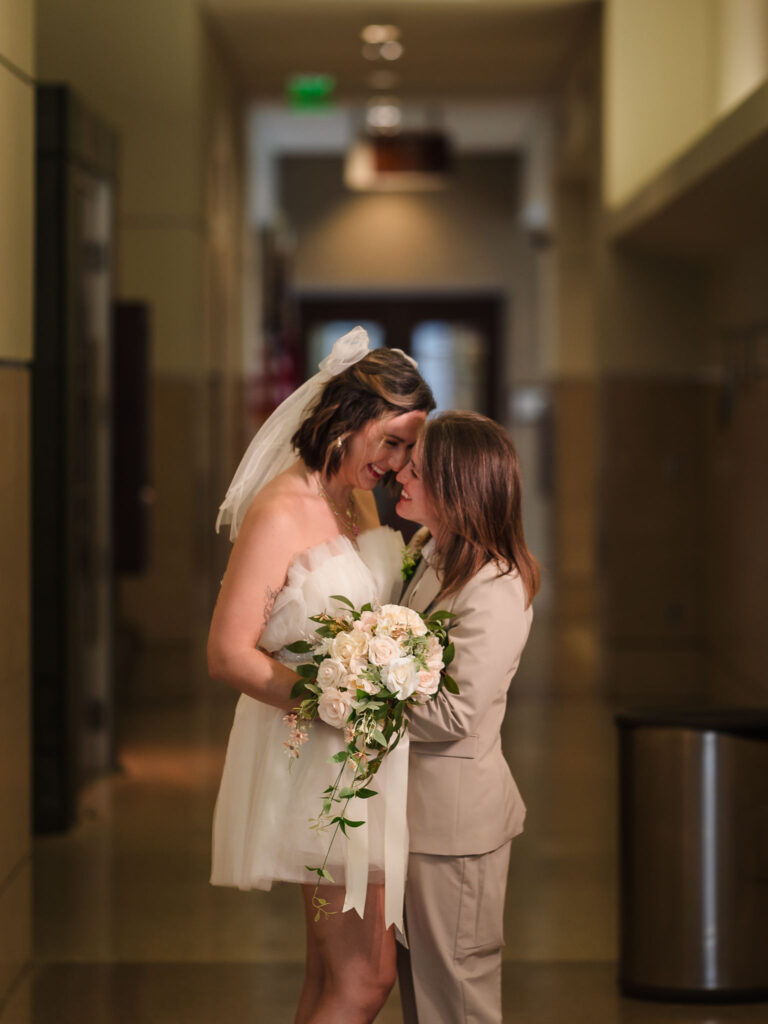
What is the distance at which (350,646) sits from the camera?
2357 mm

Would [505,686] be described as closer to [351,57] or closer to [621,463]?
[621,463]

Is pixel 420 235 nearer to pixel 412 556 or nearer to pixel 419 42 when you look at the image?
pixel 419 42

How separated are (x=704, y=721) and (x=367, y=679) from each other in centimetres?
168

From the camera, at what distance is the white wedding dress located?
8.28 ft

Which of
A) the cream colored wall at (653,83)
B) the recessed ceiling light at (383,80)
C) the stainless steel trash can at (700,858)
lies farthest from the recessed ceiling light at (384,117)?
the stainless steel trash can at (700,858)

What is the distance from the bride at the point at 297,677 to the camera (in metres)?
2.52

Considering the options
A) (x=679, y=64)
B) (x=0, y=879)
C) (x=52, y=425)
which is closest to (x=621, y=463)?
(x=679, y=64)

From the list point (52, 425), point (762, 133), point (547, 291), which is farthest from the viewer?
point (547, 291)

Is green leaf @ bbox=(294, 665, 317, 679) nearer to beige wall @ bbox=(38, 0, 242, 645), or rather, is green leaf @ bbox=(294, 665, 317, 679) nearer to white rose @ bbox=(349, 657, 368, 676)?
white rose @ bbox=(349, 657, 368, 676)

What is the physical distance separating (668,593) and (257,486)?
598cm

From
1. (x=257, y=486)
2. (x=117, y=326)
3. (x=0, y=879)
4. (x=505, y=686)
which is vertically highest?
(x=117, y=326)

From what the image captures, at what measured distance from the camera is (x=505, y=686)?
2.57 metres

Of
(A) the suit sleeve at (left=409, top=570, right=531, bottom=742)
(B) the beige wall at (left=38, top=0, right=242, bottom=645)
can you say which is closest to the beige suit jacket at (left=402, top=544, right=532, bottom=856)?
(A) the suit sleeve at (left=409, top=570, right=531, bottom=742)

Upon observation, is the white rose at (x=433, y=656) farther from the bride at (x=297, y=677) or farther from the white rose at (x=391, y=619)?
the bride at (x=297, y=677)
